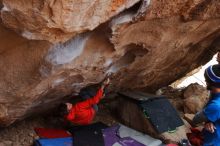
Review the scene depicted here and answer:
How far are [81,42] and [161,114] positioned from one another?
5.96 ft

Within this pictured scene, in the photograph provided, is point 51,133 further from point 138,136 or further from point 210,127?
point 210,127

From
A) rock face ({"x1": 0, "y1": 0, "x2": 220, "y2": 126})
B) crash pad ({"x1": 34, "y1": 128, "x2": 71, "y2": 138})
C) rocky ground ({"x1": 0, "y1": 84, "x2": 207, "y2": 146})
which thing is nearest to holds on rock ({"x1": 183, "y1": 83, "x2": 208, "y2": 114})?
rocky ground ({"x1": 0, "y1": 84, "x2": 207, "y2": 146})

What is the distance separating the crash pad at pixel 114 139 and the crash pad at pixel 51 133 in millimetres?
451

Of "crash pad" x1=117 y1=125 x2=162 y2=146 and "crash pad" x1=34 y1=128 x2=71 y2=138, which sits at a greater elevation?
"crash pad" x1=34 y1=128 x2=71 y2=138

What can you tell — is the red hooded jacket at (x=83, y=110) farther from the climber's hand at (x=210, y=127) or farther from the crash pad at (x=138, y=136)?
the climber's hand at (x=210, y=127)

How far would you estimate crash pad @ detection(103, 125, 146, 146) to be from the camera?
14.6 feet

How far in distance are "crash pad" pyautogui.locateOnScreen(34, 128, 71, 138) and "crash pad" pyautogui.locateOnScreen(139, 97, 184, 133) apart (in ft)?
3.26

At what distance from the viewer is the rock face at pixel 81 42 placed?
8.61 feet

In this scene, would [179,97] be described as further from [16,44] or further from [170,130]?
[16,44]

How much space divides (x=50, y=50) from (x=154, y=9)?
941mm

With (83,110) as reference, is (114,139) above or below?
below

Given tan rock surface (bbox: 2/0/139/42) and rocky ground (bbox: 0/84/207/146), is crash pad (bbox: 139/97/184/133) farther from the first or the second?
tan rock surface (bbox: 2/0/139/42)

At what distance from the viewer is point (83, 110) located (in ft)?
13.8

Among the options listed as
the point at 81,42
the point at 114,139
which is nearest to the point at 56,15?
the point at 81,42
